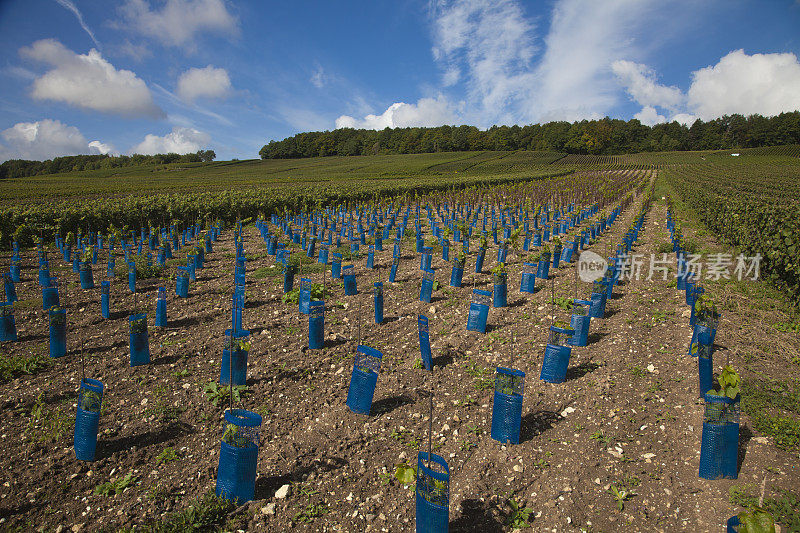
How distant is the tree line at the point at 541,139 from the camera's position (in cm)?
9662

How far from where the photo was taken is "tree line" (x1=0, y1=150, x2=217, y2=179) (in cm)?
7988

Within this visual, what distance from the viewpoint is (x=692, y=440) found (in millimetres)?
3838

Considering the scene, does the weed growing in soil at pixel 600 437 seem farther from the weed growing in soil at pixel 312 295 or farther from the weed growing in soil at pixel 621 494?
the weed growing in soil at pixel 312 295

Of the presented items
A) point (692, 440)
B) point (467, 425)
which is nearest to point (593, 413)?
point (692, 440)

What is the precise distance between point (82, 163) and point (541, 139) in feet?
361

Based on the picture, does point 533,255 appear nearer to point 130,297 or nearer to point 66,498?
point 130,297

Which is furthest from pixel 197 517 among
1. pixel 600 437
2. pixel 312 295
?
pixel 312 295

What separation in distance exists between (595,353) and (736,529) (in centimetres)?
353

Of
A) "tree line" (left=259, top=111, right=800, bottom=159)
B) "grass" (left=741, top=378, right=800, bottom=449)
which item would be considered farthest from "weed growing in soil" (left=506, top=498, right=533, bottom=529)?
"tree line" (left=259, top=111, right=800, bottom=159)

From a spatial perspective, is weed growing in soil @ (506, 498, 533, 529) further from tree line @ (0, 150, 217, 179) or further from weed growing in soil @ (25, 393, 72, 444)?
tree line @ (0, 150, 217, 179)

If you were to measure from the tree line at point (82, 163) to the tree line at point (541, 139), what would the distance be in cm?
2159

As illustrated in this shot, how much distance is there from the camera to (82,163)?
91.0 metres

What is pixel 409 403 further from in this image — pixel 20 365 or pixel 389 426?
pixel 20 365

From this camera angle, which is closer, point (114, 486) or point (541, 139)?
point (114, 486)
